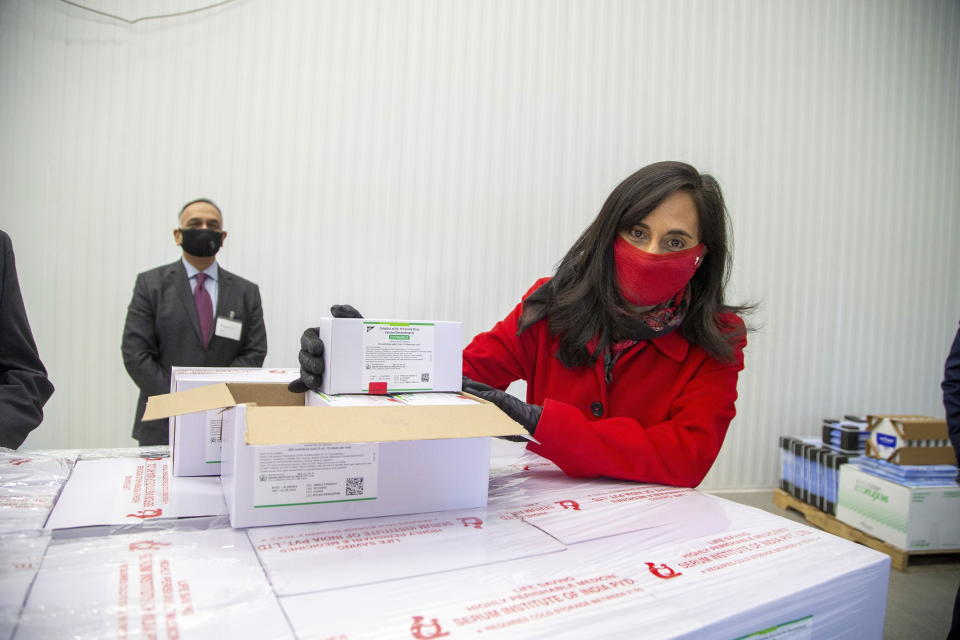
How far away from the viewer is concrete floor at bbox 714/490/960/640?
241 centimetres

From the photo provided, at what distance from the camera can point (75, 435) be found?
10.3 feet

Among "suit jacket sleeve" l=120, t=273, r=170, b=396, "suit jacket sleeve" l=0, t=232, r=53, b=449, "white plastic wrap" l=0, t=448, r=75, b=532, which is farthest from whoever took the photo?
"suit jacket sleeve" l=120, t=273, r=170, b=396

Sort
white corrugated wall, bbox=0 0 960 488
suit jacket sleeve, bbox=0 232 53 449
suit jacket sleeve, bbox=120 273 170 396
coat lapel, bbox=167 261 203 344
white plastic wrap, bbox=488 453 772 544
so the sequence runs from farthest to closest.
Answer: white corrugated wall, bbox=0 0 960 488, coat lapel, bbox=167 261 203 344, suit jacket sleeve, bbox=120 273 170 396, suit jacket sleeve, bbox=0 232 53 449, white plastic wrap, bbox=488 453 772 544

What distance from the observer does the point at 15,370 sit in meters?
1.27

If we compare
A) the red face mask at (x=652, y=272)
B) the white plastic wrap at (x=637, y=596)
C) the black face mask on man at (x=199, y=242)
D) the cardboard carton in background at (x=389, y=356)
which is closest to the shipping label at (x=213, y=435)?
the cardboard carton in background at (x=389, y=356)

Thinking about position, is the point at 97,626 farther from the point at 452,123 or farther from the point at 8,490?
the point at 452,123

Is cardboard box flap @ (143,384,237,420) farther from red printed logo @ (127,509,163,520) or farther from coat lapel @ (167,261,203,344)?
coat lapel @ (167,261,203,344)

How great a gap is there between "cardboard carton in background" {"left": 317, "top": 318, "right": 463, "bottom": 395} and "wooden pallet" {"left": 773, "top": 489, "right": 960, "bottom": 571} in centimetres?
301

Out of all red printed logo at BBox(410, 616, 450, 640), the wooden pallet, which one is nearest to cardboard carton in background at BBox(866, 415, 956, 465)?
the wooden pallet

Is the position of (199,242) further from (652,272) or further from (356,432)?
(356,432)

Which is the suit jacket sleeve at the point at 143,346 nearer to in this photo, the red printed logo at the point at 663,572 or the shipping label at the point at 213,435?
the shipping label at the point at 213,435

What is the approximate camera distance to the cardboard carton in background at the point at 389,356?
1.02m

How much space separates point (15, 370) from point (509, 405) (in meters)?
1.06

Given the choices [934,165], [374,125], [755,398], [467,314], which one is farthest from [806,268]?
[374,125]
